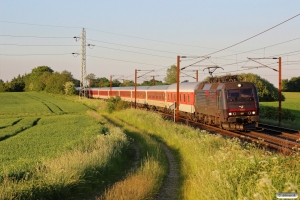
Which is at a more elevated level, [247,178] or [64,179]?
[247,178]

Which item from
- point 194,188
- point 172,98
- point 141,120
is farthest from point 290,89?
point 194,188

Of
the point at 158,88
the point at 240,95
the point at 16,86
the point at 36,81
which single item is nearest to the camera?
the point at 240,95

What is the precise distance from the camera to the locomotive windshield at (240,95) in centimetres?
2417

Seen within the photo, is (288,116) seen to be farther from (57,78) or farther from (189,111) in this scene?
(57,78)

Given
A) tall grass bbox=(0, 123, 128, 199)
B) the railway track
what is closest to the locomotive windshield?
the railway track

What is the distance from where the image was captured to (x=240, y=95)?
24.2 meters

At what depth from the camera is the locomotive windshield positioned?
24.2 metres

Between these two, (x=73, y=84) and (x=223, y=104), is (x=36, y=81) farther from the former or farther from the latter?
(x=223, y=104)

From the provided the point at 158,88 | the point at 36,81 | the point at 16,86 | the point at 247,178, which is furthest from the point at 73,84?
the point at 247,178

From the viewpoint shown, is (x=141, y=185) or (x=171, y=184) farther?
(x=171, y=184)

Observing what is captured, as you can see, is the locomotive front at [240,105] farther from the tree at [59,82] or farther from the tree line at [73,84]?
the tree at [59,82]

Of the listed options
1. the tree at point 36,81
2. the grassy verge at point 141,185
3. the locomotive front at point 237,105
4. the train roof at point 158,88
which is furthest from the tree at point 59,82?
the grassy verge at point 141,185

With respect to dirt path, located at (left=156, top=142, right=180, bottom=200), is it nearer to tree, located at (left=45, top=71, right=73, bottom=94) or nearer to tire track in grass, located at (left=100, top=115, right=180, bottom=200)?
tire track in grass, located at (left=100, top=115, right=180, bottom=200)

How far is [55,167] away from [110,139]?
7.21 m
